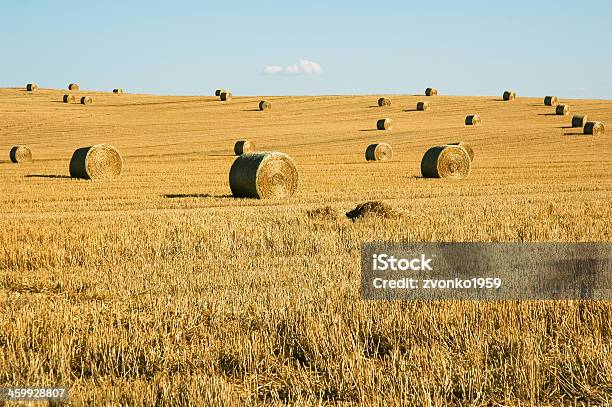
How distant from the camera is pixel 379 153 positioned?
3350 cm

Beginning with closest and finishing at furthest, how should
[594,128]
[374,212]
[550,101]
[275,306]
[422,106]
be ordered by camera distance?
1. [275,306]
2. [374,212]
3. [594,128]
4. [422,106]
5. [550,101]

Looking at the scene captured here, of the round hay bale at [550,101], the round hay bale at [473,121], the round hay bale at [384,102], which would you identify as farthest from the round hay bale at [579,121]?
the round hay bale at [384,102]

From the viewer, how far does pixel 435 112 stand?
59.8 m

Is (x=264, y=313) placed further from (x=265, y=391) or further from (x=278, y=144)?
(x=278, y=144)

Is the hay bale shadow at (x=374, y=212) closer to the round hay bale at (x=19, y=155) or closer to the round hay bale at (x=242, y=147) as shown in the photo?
the round hay bale at (x=19, y=155)

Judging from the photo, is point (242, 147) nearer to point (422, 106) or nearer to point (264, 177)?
point (264, 177)

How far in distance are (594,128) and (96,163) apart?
1143 inches

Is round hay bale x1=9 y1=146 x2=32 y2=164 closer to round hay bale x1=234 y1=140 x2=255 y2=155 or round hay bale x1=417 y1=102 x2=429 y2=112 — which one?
round hay bale x1=234 y1=140 x2=255 y2=155

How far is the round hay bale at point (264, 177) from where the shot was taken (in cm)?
1906

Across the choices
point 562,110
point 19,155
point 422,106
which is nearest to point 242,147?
point 19,155

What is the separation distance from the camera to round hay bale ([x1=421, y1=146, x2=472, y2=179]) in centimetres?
2525

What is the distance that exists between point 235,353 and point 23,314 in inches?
81.5

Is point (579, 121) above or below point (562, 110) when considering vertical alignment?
below

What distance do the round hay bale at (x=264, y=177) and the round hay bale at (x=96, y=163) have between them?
7609 mm
